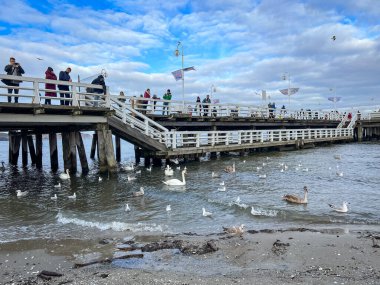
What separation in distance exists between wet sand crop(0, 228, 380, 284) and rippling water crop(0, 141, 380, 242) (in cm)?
100

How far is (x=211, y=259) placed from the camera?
6.89 m

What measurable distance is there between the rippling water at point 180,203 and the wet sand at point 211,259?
39.5 inches

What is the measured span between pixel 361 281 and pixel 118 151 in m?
25.5

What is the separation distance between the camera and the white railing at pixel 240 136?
23019 millimetres

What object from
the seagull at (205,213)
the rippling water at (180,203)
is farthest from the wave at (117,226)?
the seagull at (205,213)

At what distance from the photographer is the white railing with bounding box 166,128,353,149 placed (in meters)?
23.0

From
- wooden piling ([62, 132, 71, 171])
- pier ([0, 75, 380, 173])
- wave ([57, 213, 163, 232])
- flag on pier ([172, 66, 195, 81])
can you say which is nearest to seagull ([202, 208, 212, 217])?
wave ([57, 213, 163, 232])

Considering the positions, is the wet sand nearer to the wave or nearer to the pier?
the wave

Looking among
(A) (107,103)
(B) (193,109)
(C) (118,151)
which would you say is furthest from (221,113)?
(A) (107,103)

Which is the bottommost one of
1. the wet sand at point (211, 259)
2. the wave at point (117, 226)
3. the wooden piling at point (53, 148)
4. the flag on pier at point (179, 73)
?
the wave at point (117, 226)

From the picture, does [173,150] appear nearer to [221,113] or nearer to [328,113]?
[221,113]

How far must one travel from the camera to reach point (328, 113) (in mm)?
56031

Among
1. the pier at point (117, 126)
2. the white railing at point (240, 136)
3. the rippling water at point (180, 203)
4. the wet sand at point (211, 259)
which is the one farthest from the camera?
the white railing at point (240, 136)

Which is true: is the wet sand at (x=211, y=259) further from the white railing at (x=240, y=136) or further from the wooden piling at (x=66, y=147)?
the white railing at (x=240, y=136)
